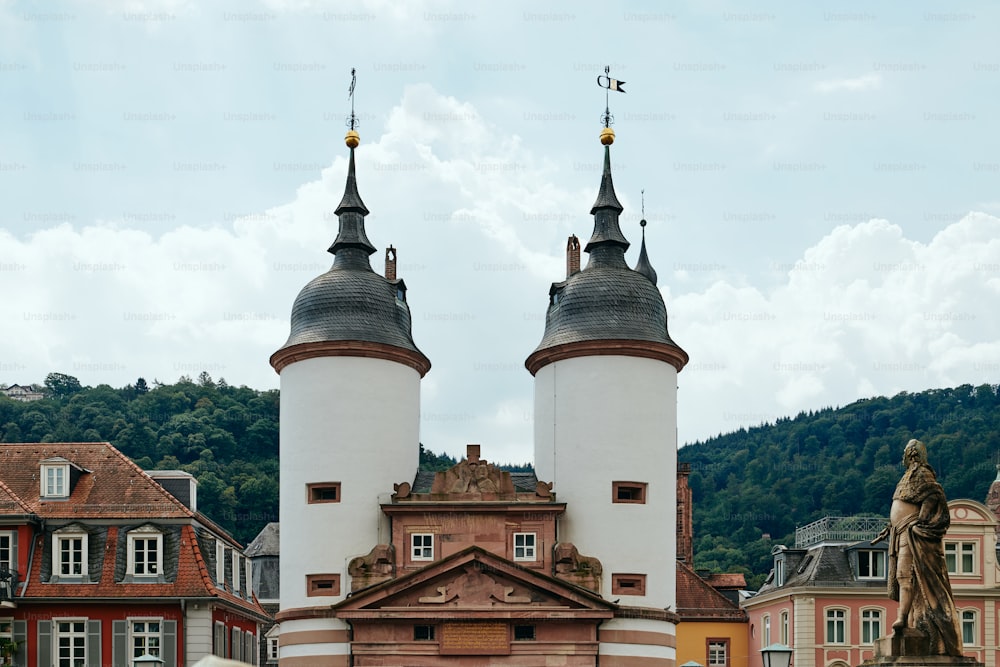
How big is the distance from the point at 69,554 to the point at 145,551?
254cm

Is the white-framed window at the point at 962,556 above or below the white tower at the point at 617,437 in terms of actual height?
below

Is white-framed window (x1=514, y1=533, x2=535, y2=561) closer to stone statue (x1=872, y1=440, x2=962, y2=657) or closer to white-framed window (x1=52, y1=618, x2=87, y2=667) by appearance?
white-framed window (x1=52, y1=618, x2=87, y2=667)

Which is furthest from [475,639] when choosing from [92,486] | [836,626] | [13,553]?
[836,626]

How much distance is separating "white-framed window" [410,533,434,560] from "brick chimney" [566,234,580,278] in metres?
11.9

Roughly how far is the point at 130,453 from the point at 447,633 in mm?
64395

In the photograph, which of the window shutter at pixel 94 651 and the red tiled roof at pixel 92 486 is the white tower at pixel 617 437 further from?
the window shutter at pixel 94 651

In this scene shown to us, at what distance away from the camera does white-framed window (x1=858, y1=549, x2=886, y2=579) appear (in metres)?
72.1

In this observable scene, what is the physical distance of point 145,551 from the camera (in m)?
55.3

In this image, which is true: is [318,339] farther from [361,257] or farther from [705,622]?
[705,622]

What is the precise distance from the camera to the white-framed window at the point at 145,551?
55.1 meters

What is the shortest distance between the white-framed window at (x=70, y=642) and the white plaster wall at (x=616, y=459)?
16441mm

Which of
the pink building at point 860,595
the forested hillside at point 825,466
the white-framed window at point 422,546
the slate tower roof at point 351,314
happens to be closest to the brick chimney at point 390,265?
the slate tower roof at point 351,314

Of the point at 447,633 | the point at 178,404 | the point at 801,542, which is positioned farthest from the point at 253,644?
the point at 178,404

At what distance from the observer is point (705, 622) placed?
260 ft
